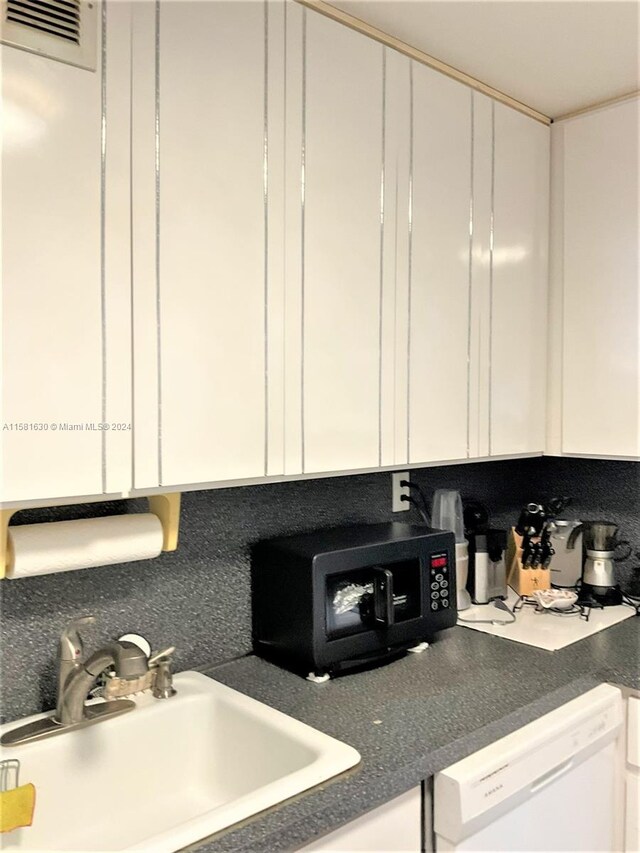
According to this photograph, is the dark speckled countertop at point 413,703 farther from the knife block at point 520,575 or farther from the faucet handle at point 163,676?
the knife block at point 520,575

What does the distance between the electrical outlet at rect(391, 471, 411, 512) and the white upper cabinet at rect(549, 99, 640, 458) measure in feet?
1.40

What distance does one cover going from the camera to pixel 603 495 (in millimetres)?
2299

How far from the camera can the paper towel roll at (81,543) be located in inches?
48.1

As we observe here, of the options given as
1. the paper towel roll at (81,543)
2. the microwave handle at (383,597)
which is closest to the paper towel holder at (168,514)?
the paper towel roll at (81,543)

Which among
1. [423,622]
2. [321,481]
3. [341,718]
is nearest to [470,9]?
[321,481]

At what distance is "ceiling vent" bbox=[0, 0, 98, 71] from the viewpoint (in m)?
1.04

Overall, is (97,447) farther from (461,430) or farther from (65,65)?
(461,430)

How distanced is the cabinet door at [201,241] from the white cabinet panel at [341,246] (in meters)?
0.12

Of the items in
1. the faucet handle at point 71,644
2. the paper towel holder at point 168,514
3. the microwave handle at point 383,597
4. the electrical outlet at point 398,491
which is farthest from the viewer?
the electrical outlet at point 398,491

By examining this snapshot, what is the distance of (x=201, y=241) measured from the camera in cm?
125

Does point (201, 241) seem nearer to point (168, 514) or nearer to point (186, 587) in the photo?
point (168, 514)

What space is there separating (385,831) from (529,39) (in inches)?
64.3

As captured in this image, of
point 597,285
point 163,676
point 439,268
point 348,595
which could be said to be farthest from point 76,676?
point 597,285

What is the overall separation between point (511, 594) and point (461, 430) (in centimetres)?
68
